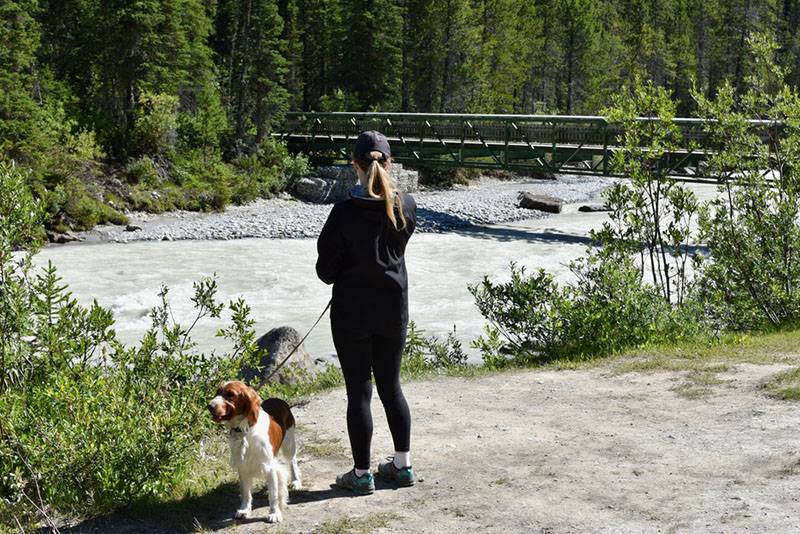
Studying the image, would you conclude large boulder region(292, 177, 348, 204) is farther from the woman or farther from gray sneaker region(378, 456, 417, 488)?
the woman

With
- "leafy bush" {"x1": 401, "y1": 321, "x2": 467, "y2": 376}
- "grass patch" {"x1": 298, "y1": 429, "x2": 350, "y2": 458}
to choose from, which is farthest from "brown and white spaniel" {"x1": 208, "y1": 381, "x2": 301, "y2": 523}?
"leafy bush" {"x1": 401, "y1": 321, "x2": 467, "y2": 376}

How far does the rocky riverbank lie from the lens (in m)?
24.7

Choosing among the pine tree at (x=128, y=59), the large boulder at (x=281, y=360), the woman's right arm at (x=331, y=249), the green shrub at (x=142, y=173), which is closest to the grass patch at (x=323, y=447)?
the woman's right arm at (x=331, y=249)

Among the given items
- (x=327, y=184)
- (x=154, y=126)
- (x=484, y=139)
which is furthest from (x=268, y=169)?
(x=484, y=139)

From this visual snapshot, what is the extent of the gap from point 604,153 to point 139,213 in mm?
14102

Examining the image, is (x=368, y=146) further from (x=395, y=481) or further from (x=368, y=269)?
(x=395, y=481)

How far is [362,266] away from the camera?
4.75 meters

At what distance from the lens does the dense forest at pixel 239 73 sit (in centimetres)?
2634

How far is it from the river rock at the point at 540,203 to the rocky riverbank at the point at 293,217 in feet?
1.31

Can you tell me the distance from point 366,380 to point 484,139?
1142 inches

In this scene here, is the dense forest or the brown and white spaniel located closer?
the brown and white spaniel

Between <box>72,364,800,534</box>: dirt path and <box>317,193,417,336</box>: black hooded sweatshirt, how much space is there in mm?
964

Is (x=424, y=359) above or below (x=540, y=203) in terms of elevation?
below

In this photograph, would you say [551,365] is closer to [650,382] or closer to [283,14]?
[650,382]
